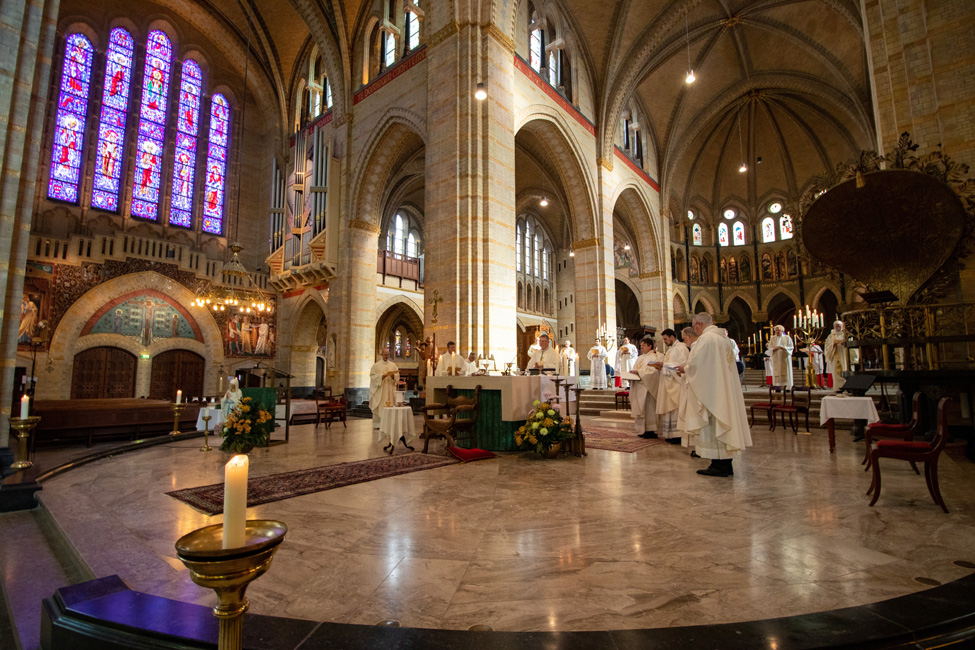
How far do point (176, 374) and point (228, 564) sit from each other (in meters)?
18.9

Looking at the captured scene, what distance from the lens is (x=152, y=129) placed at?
682 inches

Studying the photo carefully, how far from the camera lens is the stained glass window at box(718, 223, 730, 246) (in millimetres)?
27406

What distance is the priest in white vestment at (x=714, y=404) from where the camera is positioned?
4.84 m

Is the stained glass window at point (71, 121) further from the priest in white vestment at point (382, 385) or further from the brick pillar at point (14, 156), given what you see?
the priest in white vestment at point (382, 385)

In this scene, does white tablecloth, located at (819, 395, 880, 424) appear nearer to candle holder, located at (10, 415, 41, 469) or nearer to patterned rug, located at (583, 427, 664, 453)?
patterned rug, located at (583, 427, 664, 453)

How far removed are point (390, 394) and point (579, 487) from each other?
4.64 metres

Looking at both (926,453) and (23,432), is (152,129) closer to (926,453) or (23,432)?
(23,432)

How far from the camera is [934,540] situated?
2.88 metres

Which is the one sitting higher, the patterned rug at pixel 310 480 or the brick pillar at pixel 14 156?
the brick pillar at pixel 14 156

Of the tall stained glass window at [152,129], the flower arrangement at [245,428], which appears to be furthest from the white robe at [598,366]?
the tall stained glass window at [152,129]

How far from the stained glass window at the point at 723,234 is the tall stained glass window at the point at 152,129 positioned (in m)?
27.6

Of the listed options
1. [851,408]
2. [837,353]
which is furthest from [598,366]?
[851,408]

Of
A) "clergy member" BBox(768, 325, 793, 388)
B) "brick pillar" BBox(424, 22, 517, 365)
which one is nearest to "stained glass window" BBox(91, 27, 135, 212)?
"brick pillar" BBox(424, 22, 517, 365)

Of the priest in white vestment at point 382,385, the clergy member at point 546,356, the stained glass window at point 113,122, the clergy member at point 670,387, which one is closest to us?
the clergy member at point 670,387
